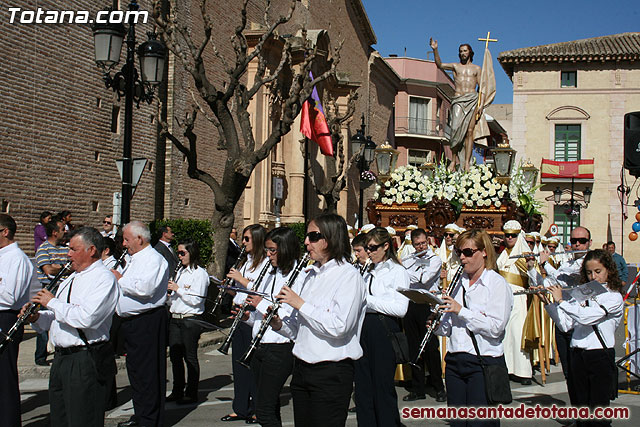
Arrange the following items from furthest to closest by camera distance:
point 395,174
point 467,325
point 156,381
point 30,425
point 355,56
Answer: point 355,56
point 395,174
point 30,425
point 156,381
point 467,325

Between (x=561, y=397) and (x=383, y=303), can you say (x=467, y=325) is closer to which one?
(x=383, y=303)

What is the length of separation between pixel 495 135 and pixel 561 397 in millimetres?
59614

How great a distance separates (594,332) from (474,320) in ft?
5.59

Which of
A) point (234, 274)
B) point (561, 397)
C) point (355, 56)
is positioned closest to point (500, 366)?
point (234, 274)

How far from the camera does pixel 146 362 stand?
7.18 m

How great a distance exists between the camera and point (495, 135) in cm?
6669

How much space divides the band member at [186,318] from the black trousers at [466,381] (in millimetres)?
3934

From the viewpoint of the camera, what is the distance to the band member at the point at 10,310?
21.3ft

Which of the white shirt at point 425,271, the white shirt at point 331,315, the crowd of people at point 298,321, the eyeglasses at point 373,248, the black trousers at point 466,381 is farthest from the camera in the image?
the white shirt at point 425,271

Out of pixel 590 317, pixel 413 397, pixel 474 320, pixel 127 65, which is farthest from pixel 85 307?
pixel 127 65

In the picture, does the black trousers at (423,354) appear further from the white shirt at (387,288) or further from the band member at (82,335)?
the band member at (82,335)

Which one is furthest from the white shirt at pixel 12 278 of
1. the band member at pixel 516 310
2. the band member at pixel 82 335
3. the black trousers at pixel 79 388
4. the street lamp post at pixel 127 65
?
the band member at pixel 516 310

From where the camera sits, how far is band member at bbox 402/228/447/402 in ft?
30.1

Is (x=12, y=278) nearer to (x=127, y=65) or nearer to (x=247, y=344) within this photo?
(x=247, y=344)
